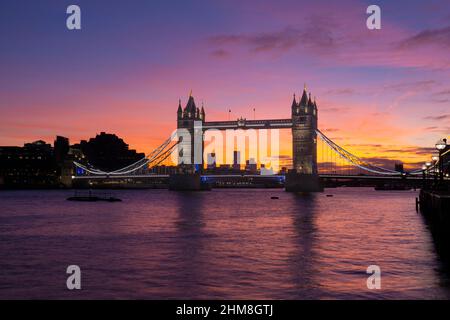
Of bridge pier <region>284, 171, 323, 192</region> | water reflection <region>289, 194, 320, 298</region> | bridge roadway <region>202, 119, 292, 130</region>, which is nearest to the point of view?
water reflection <region>289, 194, 320, 298</region>

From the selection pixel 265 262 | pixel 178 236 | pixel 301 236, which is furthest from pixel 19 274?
pixel 301 236

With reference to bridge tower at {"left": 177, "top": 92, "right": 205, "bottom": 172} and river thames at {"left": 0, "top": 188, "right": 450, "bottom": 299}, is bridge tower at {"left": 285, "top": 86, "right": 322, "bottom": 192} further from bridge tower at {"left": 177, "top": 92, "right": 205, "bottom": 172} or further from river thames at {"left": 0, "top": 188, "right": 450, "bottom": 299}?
river thames at {"left": 0, "top": 188, "right": 450, "bottom": 299}

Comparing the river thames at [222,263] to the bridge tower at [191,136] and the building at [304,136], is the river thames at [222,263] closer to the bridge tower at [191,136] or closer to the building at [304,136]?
the building at [304,136]

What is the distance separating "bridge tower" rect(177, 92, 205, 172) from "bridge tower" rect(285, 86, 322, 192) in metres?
28.3

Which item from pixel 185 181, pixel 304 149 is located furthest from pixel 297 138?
pixel 185 181

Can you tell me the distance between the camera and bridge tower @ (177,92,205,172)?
6585 inches

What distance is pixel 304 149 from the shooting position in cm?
15325

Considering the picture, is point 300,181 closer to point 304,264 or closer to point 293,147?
point 293,147

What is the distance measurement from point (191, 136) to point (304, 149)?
3730 cm

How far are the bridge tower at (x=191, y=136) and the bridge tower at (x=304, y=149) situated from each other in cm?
2835

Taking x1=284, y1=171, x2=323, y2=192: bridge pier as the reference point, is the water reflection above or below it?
below

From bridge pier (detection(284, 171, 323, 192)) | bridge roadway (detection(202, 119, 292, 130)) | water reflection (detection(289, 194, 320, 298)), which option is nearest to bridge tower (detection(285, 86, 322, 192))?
bridge pier (detection(284, 171, 323, 192))

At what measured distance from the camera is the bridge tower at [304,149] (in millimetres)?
146625
